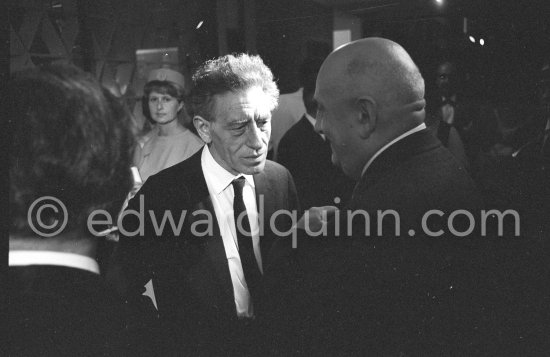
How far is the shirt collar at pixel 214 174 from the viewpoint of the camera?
2.37m

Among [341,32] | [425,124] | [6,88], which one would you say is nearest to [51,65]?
[6,88]

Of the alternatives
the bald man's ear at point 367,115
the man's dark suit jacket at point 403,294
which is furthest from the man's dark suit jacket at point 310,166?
the bald man's ear at point 367,115

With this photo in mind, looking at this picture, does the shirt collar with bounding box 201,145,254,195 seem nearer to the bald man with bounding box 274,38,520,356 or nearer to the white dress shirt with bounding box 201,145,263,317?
the white dress shirt with bounding box 201,145,263,317

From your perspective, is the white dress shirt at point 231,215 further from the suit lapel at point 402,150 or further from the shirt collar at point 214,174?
the suit lapel at point 402,150

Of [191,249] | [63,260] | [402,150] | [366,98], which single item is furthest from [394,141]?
[63,260]

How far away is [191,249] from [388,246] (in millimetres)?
835

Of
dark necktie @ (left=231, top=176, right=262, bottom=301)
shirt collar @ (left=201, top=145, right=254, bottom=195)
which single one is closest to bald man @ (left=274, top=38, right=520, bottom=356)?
dark necktie @ (left=231, top=176, right=262, bottom=301)

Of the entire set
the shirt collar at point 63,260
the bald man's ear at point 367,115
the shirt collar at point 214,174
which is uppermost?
the bald man's ear at point 367,115

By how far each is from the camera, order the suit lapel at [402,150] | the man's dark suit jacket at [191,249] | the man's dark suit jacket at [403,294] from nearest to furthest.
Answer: the suit lapel at [402,150] → the man's dark suit jacket at [403,294] → the man's dark suit jacket at [191,249]

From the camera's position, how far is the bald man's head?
6.63 ft

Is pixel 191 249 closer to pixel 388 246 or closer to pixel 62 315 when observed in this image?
pixel 62 315

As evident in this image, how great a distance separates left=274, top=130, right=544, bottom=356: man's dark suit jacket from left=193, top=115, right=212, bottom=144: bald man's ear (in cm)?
58

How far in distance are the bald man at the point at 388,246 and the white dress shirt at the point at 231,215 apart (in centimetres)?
23

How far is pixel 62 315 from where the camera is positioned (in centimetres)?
207
